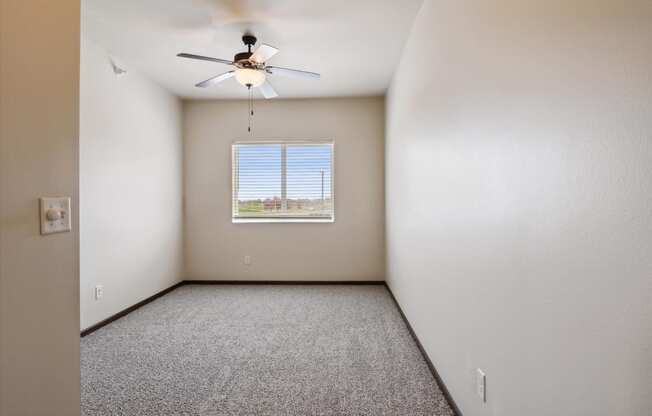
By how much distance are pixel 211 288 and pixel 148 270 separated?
86 centimetres

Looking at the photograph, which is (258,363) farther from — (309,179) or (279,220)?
(309,179)

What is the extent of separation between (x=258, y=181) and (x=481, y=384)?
12.3 feet

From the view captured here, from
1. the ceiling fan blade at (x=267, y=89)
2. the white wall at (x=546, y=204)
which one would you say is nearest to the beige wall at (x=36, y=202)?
the white wall at (x=546, y=204)

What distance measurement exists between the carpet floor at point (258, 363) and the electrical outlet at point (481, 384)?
1.41ft

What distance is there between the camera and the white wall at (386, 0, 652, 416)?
0.66 meters

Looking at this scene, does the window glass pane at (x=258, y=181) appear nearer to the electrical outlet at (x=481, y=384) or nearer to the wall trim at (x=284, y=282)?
the wall trim at (x=284, y=282)

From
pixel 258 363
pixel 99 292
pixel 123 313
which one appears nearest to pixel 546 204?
pixel 258 363

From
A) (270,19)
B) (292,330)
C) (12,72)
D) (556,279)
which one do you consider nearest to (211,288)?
(292,330)

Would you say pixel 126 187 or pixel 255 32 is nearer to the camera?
pixel 255 32

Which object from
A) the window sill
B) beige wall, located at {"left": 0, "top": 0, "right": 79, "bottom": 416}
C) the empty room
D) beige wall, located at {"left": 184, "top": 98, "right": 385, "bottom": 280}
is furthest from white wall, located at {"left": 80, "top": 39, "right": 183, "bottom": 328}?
beige wall, located at {"left": 0, "top": 0, "right": 79, "bottom": 416}

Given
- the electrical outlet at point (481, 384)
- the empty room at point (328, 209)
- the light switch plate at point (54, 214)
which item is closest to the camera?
the empty room at point (328, 209)

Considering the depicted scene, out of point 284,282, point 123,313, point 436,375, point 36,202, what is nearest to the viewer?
point 36,202

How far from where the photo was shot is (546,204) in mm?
931

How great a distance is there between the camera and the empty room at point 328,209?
2.55ft
